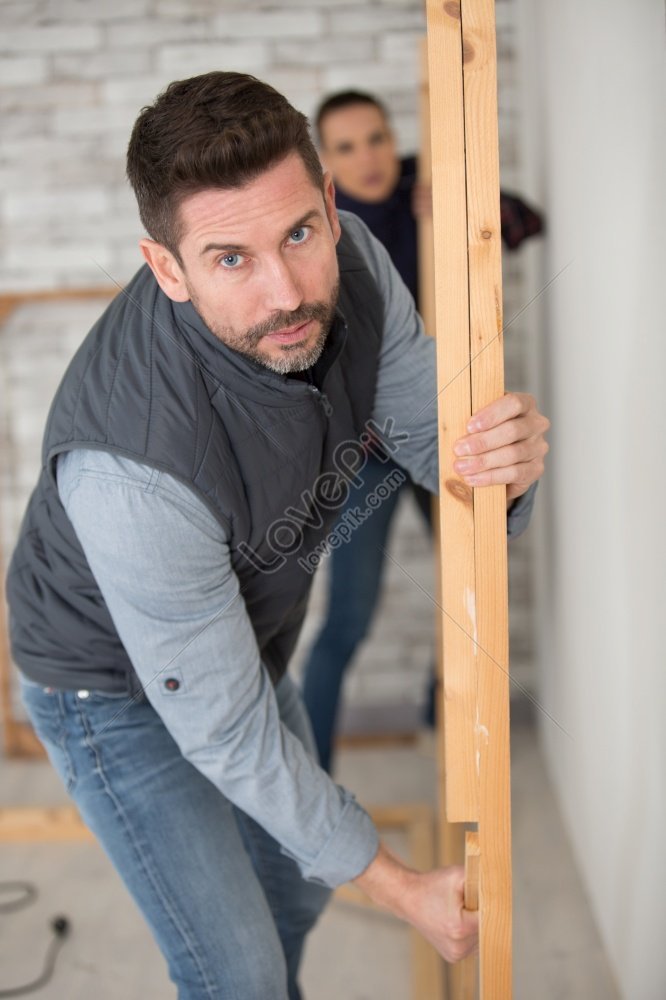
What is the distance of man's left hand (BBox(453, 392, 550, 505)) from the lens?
0.80m

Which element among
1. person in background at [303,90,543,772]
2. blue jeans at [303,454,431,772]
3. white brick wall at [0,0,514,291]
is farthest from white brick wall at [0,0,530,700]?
blue jeans at [303,454,431,772]

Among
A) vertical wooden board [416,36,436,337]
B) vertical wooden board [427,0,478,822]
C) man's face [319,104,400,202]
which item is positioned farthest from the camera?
man's face [319,104,400,202]

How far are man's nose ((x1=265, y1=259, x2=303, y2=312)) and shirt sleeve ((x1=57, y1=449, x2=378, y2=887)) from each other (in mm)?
176

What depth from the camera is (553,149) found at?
1583 millimetres

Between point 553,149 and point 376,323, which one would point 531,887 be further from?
point 553,149

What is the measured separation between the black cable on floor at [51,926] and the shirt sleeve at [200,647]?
80cm

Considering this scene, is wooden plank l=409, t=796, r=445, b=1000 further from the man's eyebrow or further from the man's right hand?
the man's eyebrow

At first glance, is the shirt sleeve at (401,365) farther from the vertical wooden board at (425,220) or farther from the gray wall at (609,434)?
the vertical wooden board at (425,220)

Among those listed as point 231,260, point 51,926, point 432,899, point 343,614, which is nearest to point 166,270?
point 231,260

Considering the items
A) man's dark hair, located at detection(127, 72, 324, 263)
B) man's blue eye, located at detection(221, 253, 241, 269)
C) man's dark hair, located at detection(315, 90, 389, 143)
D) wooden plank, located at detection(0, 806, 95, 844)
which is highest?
man's dark hair, located at detection(315, 90, 389, 143)

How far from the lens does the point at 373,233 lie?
174 cm

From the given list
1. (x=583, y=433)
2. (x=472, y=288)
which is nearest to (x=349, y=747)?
(x=583, y=433)

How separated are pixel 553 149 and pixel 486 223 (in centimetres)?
91

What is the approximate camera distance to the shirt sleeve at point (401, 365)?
104 centimetres
